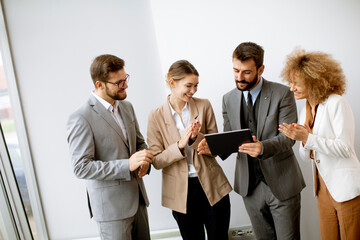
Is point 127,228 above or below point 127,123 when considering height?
below

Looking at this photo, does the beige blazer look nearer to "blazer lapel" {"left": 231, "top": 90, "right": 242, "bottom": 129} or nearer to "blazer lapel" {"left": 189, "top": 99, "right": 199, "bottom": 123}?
"blazer lapel" {"left": 189, "top": 99, "right": 199, "bottom": 123}

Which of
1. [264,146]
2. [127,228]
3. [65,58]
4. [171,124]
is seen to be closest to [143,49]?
[65,58]

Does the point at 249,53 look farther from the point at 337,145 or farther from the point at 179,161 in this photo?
the point at 179,161

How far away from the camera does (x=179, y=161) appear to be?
1995 mm

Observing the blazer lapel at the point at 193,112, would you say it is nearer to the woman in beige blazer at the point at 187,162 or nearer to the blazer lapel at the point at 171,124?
the woman in beige blazer at the point at 187,162

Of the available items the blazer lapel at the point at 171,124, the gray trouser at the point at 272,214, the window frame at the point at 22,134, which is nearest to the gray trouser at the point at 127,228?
the blazer lapel at the point at 171,124

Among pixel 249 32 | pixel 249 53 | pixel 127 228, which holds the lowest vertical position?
pixel 127 228

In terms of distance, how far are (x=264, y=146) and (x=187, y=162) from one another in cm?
56

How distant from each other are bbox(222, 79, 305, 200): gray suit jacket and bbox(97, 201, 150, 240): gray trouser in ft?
2.71

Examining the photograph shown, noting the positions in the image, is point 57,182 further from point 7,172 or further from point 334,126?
point 334,126

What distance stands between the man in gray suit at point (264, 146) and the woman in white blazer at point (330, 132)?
116mm

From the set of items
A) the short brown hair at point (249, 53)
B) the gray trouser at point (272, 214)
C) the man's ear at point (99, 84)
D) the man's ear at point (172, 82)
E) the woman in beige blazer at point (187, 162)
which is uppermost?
the short brown hair at point (249, 53)

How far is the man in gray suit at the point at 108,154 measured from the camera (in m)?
1.72

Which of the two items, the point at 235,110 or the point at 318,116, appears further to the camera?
the point at 235,110
